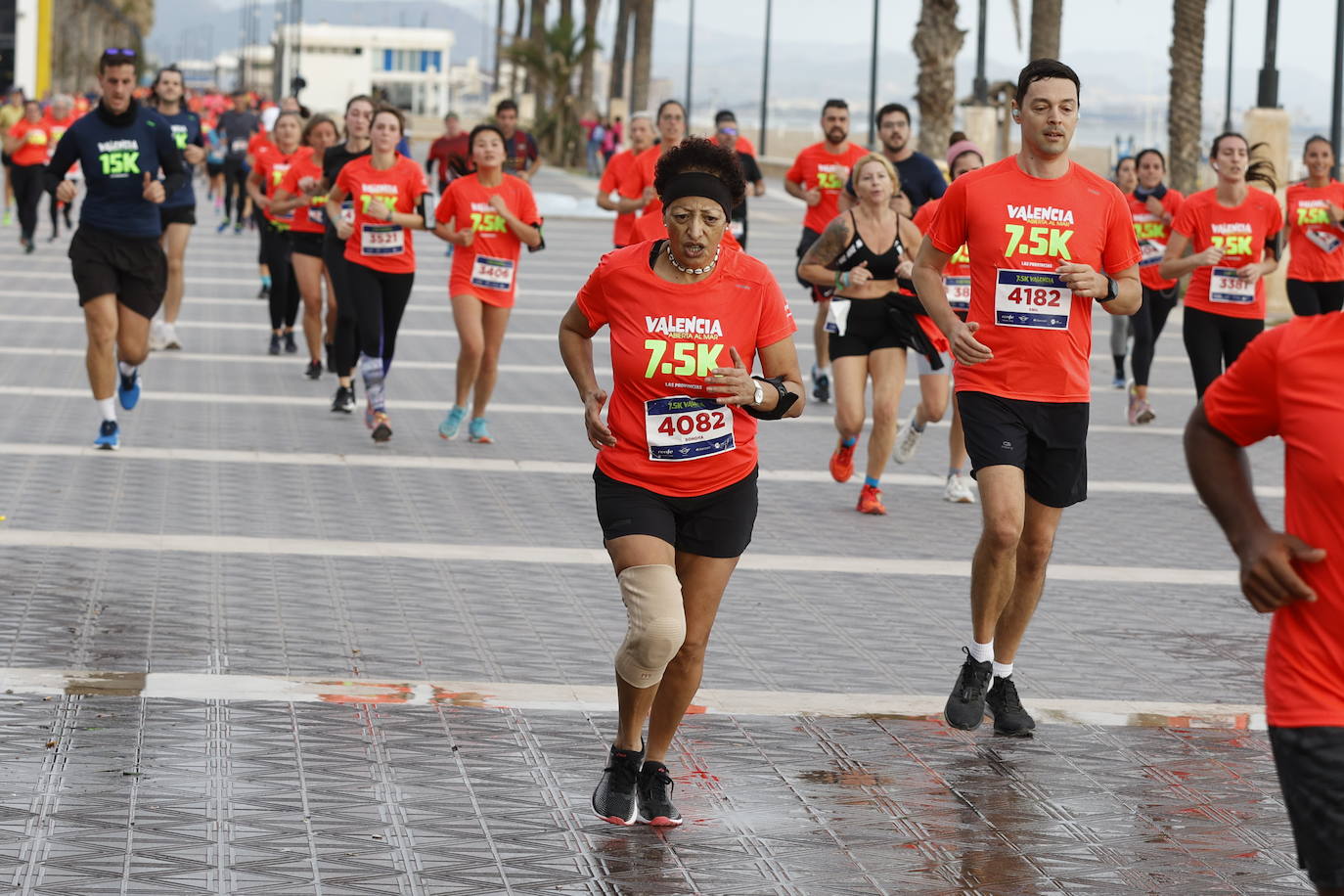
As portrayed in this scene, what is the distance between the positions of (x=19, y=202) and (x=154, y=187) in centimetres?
1561

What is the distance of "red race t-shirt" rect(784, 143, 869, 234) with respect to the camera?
609 inches

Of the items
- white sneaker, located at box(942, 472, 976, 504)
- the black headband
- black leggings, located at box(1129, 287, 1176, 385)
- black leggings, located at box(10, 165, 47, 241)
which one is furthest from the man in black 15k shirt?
black leggings, located at box(10, 165, 47, 241)

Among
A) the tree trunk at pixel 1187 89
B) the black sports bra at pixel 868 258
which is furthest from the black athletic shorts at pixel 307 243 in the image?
the tree trunk at pixel 1187 89

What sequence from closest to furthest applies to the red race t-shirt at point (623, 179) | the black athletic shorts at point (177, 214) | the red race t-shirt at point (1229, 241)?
1. the red race t-shirt at point (1229, 241)
2. the red race t-shirt at point (623, 179)
3. the black athletic shorts at point (177, 214)

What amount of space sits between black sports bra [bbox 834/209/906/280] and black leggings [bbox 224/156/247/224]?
68.7ft

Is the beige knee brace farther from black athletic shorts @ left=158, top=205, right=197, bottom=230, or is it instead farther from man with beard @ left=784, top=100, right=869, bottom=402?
black athletic shorts @ left=158, top=205, right=197, bottom=230

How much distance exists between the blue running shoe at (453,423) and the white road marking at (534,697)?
5.60m

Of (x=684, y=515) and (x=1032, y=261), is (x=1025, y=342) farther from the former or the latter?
(x=684, y=515)

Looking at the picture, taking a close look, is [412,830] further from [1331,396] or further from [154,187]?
[154,187]

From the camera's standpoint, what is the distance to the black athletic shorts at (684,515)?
5223 mm

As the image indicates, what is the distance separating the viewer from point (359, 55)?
190m

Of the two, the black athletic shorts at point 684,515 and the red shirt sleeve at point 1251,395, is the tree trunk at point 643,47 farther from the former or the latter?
the red shirt sleeve at point 1251,395

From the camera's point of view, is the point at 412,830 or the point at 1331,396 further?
the point at 412,830

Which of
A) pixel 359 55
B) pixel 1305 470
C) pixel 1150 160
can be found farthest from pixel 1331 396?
pixel 359 55
